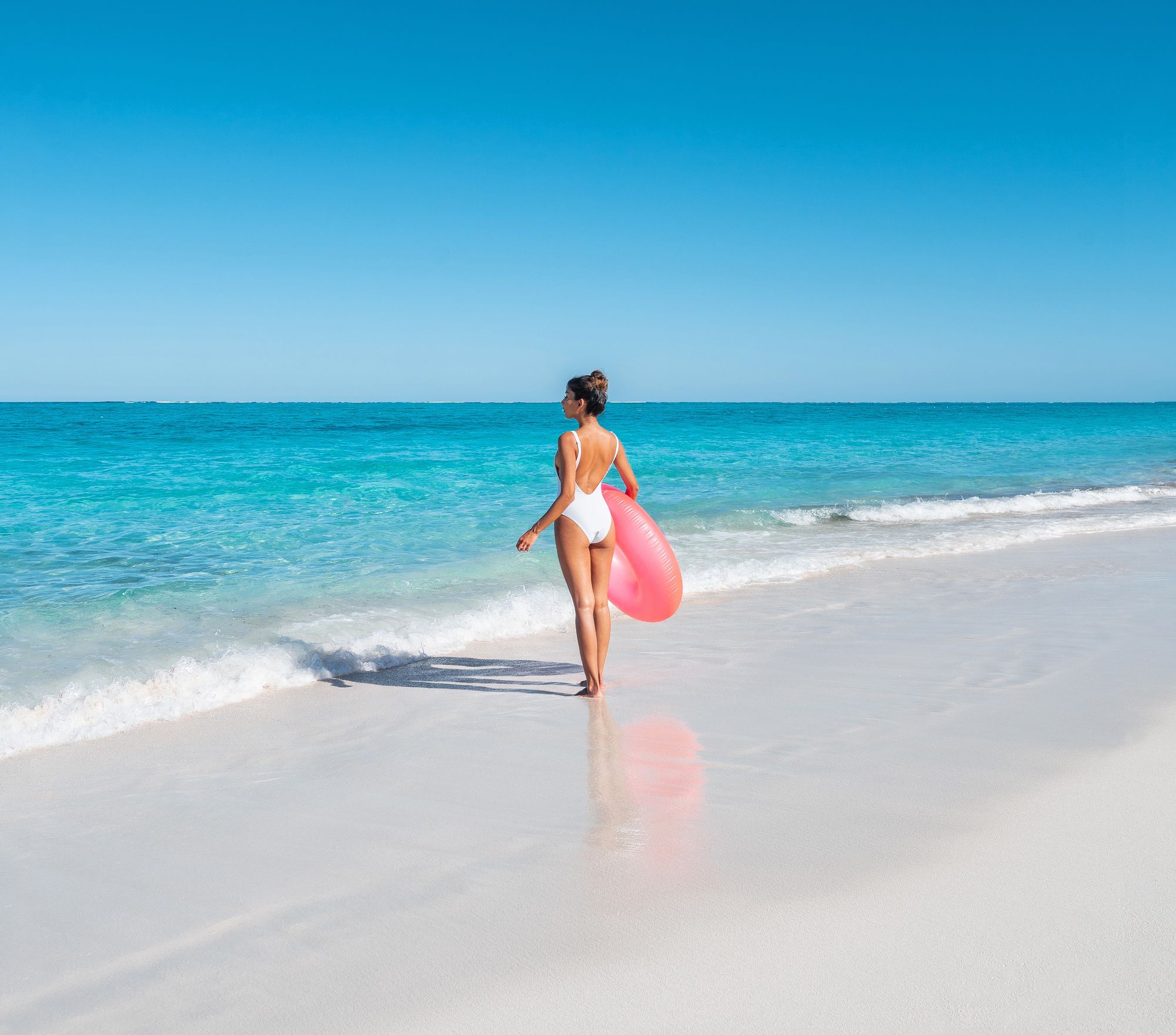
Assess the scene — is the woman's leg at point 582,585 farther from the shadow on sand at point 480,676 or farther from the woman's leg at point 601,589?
the shadow on sand at point 480,676

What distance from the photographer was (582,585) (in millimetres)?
4832

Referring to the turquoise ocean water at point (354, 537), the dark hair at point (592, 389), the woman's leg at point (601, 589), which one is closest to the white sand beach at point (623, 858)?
the woman's leg at point (601, 589)

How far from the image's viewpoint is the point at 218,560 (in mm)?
8984

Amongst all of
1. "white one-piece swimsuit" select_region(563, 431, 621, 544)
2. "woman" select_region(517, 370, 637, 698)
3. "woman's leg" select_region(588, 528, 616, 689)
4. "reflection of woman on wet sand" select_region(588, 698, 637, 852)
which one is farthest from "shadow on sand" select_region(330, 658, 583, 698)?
"white one-piece swimsuit" select_region(563, 431, 621, 544)

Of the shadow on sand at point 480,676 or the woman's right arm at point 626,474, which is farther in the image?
the shadow on sand at point 480,676

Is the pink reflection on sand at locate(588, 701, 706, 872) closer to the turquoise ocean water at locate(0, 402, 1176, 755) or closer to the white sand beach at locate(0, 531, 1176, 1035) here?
the white sand beach at locate(0, 531, 1176, 1035)

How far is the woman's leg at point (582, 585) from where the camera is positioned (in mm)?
4781

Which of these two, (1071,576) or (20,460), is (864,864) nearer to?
(1071,576)

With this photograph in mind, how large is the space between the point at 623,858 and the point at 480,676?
2.69m

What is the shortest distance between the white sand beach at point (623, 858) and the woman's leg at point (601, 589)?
1.02ft

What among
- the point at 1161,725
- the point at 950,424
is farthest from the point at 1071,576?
the point at 950,424

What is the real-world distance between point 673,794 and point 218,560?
276 inches

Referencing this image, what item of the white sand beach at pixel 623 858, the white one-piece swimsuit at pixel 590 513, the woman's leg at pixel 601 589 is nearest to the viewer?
the white sand beach at pixel 623 858

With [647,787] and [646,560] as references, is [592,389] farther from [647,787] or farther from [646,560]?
[647,787]
